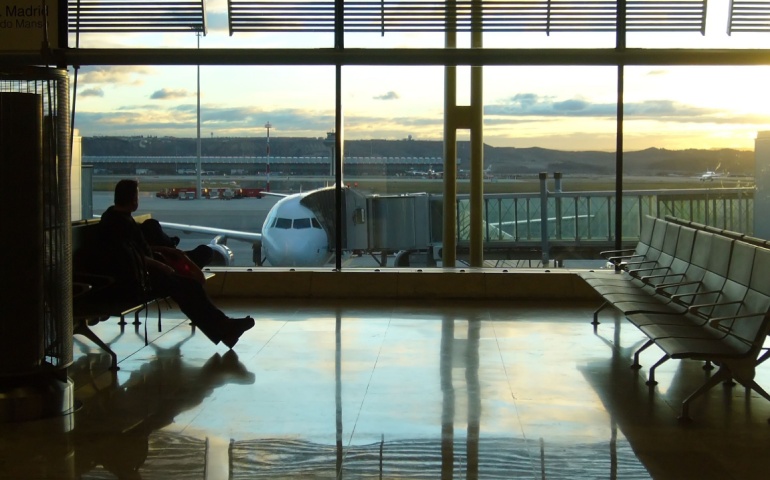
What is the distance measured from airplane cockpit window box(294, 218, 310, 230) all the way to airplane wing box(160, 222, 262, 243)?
2.20 feet

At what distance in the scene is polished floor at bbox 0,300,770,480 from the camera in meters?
3.77

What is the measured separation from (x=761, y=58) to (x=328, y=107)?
3.94 metres

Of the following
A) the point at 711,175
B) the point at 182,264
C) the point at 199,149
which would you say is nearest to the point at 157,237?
the point at 182,264

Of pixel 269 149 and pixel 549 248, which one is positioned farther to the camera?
pixel 549 248

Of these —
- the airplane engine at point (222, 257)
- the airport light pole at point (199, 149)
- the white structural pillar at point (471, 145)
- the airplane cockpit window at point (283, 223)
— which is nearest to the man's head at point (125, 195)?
the airport light pole at point (199, 149)

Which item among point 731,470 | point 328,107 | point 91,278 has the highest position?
point 328,107

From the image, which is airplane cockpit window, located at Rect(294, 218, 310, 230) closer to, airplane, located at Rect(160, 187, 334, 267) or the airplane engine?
airplane, located at Rect(160, 187, 334, 267)

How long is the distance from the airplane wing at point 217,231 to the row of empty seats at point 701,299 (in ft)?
14.6

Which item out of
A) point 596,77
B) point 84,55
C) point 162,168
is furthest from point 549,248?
point 84,55

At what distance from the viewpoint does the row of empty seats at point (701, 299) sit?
14.8ft

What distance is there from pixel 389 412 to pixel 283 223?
851cm

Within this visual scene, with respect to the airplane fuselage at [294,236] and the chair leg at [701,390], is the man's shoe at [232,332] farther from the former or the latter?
the airplane fuselage at [294,236]

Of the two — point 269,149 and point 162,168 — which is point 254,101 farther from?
point 162,168

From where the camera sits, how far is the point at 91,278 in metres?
5.89
